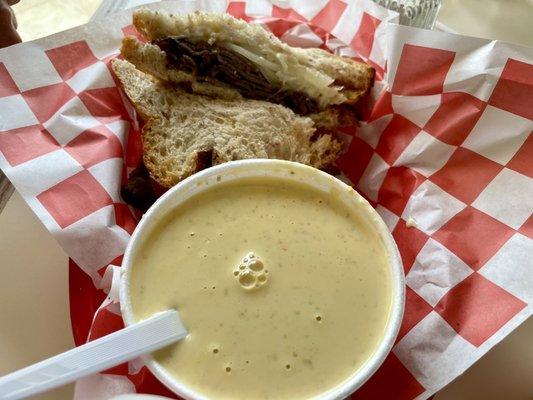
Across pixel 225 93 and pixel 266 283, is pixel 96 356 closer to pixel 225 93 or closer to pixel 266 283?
pixel 266 283

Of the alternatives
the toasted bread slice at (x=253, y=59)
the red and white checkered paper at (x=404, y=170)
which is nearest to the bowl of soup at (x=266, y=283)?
the red and white checkered paper at (x=404, y=170)

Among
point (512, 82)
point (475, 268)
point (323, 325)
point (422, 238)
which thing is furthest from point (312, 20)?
point (323, 325)

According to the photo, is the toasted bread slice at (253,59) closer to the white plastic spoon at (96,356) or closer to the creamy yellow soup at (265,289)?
the creamy yellow soup at (265,289)

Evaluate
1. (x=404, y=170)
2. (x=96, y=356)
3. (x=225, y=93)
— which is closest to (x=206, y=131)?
(x=225, y=93)

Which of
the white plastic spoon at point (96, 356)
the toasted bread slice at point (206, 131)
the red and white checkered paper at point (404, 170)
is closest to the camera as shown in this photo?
the white plastic spoon at point (96, 356)

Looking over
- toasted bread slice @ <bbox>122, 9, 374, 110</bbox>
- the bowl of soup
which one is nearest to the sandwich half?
toasted bread slice @ <bbox>122, 9, 374, 110</bbox>

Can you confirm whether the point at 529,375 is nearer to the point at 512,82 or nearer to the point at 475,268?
the point at 475,268

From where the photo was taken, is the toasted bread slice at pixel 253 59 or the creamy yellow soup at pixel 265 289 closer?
the creamy yellow soup at pixel 265 289
